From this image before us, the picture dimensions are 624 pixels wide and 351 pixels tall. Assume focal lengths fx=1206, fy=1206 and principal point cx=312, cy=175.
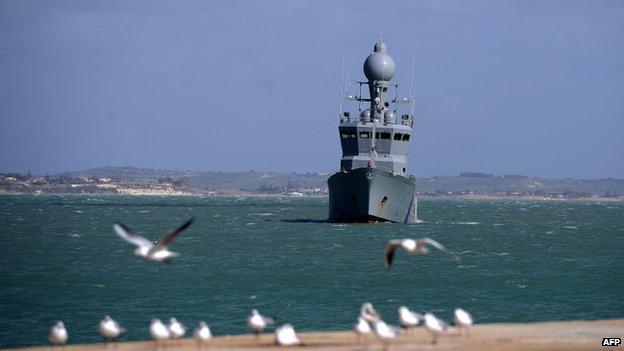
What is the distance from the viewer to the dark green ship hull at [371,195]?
88.0 m

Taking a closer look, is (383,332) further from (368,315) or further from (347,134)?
(347,134)

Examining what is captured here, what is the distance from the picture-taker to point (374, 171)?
286ft

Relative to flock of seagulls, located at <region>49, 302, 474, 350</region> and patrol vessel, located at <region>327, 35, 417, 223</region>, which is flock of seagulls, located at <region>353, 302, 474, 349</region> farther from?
patrol vessel, located at <region>327, 35, 417, 223</region>

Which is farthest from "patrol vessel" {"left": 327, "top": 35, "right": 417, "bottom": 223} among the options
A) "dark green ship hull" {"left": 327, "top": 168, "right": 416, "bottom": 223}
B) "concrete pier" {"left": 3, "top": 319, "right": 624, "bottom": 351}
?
"concrete pier" {"left": 3, "top": 319, "right": 624, "bottom": 351}

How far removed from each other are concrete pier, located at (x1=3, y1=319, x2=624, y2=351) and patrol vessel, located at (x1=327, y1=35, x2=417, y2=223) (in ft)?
195

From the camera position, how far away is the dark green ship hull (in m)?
88.0

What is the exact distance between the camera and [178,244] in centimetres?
7481

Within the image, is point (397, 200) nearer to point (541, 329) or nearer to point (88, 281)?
point (88, 281)

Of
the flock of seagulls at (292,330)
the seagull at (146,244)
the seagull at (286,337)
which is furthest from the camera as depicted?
the seagull at (146,244)

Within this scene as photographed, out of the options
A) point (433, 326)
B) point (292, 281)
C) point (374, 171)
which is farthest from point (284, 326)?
point (374, 171)

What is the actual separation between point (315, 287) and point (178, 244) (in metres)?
27.0

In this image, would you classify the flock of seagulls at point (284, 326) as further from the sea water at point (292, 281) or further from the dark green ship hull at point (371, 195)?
the dark green ship hull at point (371, 195)

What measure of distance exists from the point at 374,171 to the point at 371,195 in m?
2.32

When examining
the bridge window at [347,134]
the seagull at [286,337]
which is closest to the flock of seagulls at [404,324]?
the seagull at [286,337]
